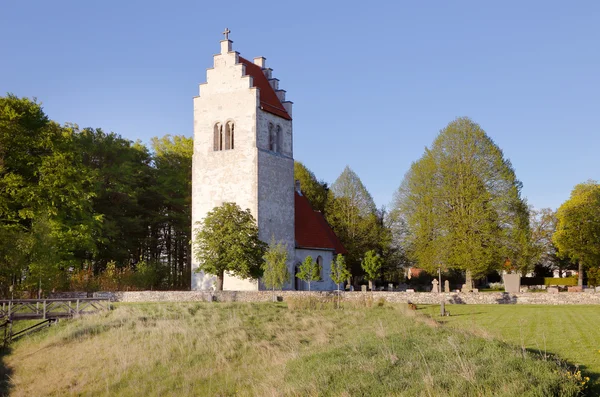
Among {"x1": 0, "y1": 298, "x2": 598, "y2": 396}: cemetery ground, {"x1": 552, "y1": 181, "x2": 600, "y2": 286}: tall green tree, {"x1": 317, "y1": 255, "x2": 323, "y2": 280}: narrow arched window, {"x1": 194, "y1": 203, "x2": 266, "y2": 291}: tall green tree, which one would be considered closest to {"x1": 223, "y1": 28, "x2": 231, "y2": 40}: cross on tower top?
{"x1": 194, "y1": 203, "x2": 266, "y2": 291}: tall green tree

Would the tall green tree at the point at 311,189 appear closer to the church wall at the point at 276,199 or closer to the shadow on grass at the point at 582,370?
the church wall at the point at 276,199

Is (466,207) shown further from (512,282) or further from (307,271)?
(307,271)

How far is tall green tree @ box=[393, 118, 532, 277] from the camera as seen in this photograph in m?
42.7

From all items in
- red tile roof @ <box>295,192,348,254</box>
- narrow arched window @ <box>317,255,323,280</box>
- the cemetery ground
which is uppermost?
red tile roof @ <box>295,192,348,254</box>

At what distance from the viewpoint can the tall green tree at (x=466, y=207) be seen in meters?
42.7

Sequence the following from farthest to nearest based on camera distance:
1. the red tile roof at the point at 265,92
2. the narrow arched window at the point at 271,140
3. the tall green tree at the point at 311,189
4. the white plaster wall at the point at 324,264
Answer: the tall green tree at the point at 311,189 → the white plaster wall at the point at 324,264 → the narrow arched window at the point at 271,140 → the red tile roof at the point at 265,92

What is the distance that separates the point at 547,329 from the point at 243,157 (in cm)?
2727

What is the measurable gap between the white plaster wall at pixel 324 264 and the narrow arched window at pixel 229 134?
29.8 feet

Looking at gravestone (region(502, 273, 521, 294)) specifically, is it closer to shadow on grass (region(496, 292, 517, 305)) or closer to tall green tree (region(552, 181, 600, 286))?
shadow on grass (region(496, 292, 517, 305))

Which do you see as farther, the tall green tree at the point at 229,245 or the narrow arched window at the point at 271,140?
the narrow arched window at the point at 271,140

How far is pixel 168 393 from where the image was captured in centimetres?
1739

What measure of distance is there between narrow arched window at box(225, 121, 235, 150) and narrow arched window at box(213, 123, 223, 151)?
1.81ft

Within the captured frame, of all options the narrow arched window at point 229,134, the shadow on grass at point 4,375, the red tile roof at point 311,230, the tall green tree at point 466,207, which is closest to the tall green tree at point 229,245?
the narrow arched window at point 229,134

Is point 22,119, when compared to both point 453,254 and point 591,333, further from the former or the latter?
point 591,333
